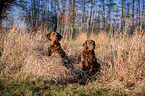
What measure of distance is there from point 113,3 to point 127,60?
1014cm

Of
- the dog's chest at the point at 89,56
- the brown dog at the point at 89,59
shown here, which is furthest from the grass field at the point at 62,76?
the dog's chest at the point at 89,56

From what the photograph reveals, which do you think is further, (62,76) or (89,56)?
(89,56)

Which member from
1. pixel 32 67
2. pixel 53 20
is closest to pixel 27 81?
pixel 32 67

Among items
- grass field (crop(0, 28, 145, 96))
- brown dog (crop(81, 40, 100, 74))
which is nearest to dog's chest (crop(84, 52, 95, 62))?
brown dog (crop(81, 40, 100, 74))

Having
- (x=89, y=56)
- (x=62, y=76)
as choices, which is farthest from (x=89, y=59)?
(x=62, y=76)

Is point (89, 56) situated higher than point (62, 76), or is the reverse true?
point (89, 56)

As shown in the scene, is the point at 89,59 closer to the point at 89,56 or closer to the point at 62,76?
the point at 89,56

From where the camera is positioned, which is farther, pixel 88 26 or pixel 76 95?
pixel 88 26

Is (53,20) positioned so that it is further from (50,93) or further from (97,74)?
(50,93)

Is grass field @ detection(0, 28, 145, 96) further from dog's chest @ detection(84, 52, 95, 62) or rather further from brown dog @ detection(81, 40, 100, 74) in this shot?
dog's chest @ detection(84, 52, 95, 62)

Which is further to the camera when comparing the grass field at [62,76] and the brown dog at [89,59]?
the brown dog at [89,59]

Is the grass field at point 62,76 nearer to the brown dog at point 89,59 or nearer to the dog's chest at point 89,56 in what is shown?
the brown dog at point 89,59

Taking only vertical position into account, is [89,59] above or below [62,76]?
above

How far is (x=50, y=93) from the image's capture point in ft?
6.65
